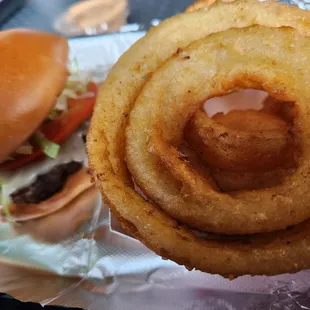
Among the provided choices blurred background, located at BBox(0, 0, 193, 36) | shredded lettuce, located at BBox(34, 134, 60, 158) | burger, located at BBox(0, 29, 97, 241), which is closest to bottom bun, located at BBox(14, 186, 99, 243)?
burger, located at BBox(0, 29, 97, 241)

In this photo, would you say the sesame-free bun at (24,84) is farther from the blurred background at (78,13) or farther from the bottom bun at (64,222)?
the blurred background at (78,13)

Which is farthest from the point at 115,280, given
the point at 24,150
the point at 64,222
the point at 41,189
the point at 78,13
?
the point at 78,13

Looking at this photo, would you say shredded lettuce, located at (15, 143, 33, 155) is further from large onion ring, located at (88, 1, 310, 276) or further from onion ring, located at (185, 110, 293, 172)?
onion ring, located at (185, 110, 293, 172)

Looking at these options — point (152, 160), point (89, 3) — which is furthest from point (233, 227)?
point (89, 3)

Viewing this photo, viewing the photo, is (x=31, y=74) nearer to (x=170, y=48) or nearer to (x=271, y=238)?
(x=170, y=48)

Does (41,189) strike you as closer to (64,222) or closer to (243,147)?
(64,222)

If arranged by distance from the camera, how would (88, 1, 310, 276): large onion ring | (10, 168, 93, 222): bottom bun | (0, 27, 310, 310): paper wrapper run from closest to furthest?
1. (88, 1, 310, 276): large onion ring
2. (0, 27, 310, 310): paper wrapper
3. (10, 168, 93, 222): bottom bun

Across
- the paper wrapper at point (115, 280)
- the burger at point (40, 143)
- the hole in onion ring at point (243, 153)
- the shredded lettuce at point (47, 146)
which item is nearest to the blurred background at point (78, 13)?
the burger at point (40, 143)
